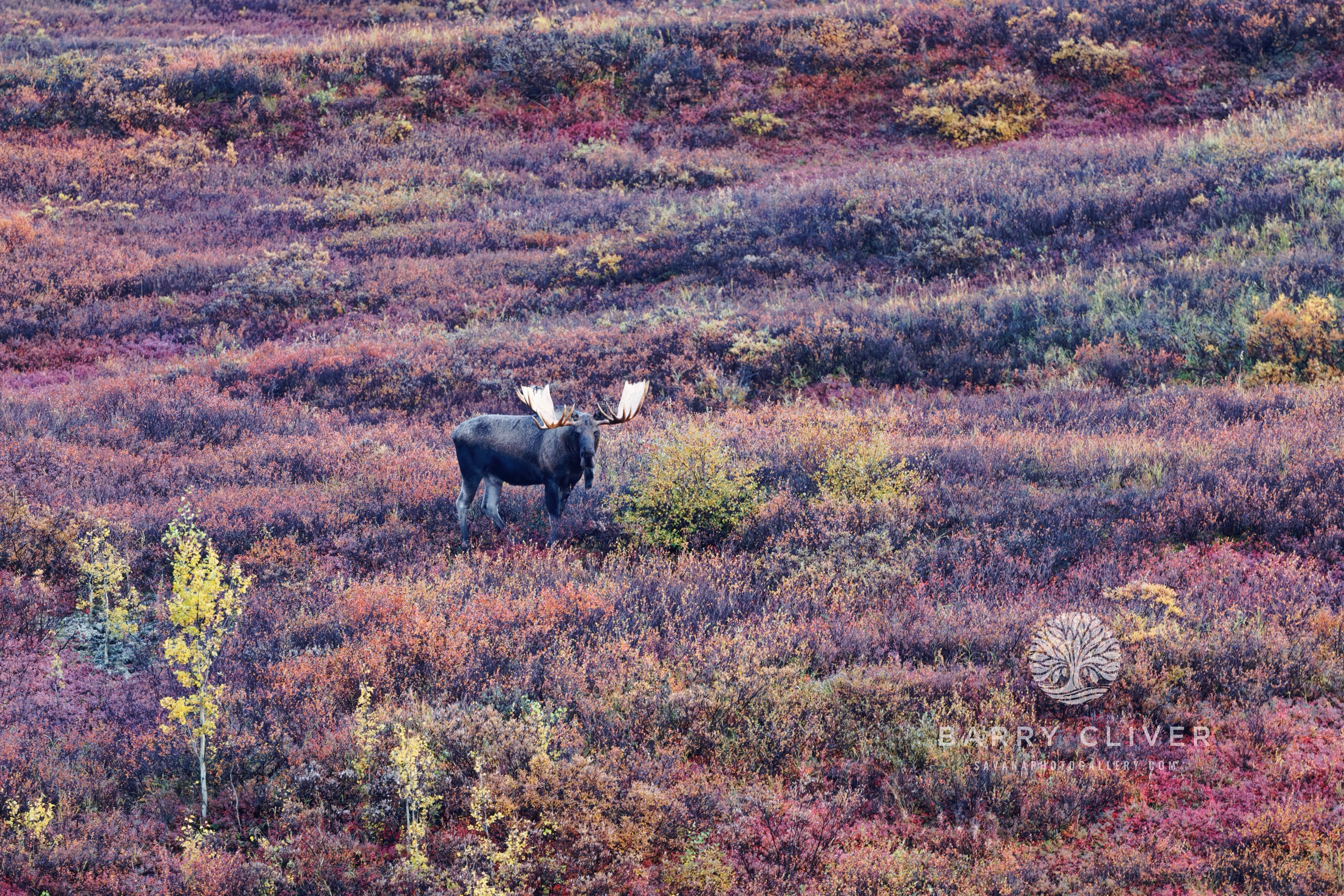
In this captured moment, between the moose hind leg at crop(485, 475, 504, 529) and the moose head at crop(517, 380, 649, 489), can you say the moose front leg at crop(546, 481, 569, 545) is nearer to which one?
the moose head at crop(517, 380, 649, 489)

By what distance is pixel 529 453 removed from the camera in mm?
10406

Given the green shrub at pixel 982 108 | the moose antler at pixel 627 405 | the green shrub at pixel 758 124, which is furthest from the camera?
the green shrub at pixel 758 124

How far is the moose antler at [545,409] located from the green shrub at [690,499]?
1.04 m

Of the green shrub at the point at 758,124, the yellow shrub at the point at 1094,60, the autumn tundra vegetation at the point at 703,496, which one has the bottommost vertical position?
the autumn tundra vegetation at the point at 703,496

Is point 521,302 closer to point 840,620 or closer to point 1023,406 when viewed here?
point 1023,406

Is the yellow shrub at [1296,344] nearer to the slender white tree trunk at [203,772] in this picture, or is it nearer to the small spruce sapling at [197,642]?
the small spruce sapling at [197,642]

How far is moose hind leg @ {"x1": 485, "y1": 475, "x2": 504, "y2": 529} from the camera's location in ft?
34.3

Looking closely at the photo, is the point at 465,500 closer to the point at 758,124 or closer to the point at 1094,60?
the point at 758,124

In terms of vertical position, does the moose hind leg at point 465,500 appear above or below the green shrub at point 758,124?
below

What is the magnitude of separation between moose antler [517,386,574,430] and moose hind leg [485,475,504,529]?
35.1 inches
